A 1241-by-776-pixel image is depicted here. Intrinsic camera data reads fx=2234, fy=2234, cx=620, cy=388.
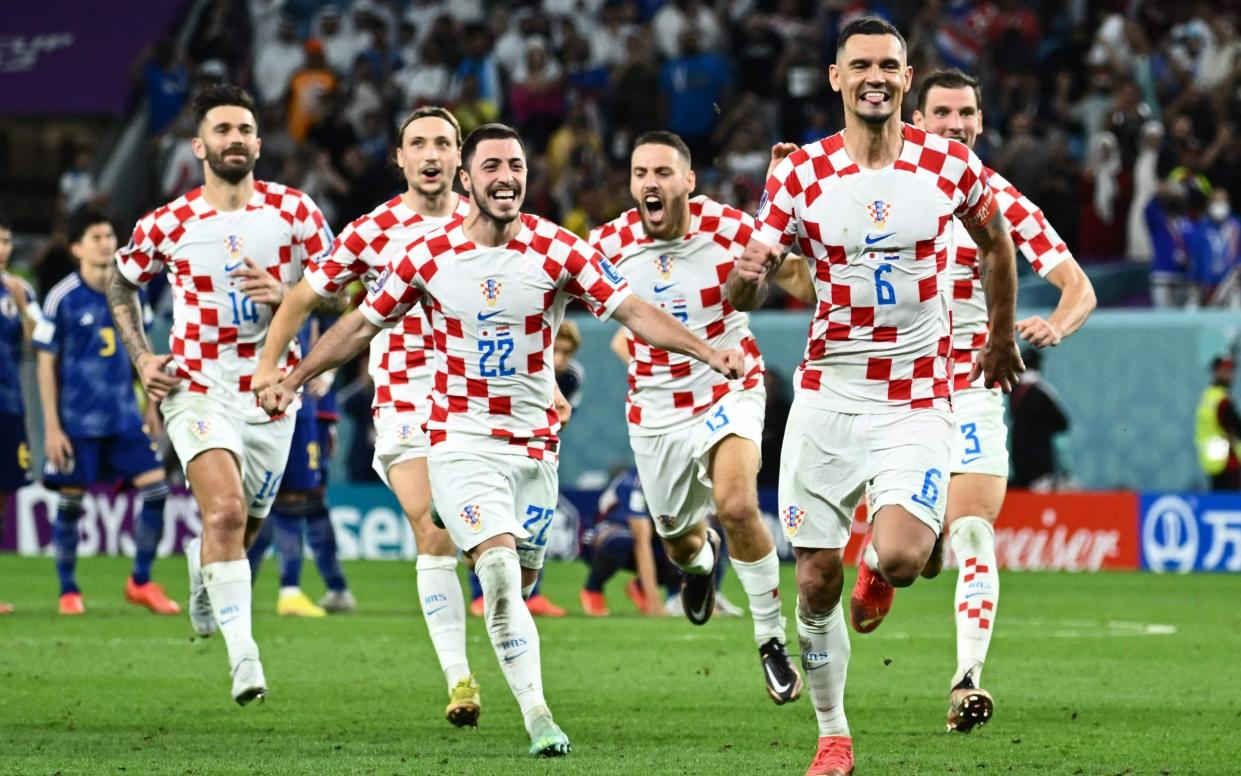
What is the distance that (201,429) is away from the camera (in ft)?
33.6

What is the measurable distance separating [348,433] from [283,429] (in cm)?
1245

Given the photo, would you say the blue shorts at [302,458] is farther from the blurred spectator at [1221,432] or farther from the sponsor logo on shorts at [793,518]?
the blurred spectator at [1221,432]

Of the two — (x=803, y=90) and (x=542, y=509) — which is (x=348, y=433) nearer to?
(x=803, y=90)

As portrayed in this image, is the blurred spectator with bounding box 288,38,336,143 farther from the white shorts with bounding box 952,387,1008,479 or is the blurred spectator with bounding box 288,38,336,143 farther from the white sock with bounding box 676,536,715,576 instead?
the white shorts with bounding box 952,387,1008,479

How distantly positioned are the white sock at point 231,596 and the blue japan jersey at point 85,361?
18.9 ft

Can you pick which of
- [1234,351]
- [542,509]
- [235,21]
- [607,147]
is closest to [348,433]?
[607,147]

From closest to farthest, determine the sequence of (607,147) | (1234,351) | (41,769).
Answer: (41,769) < (1234,351) < (607,147)

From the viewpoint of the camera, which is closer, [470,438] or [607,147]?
[470,438]

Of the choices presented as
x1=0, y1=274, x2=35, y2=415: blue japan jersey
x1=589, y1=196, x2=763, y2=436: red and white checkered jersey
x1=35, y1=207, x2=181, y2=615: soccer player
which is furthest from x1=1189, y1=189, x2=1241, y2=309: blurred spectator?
x1=589, y1=196, x2=763, y2=436: red and white checkered jersey

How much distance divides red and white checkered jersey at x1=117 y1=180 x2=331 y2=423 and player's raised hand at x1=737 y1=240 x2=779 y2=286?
332cm

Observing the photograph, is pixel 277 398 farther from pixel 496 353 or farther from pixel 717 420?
pixel 717 420

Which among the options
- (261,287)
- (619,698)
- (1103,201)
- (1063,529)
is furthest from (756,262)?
(1103,201)

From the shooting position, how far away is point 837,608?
8227mm

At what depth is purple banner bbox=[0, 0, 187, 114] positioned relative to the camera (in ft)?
90.5
